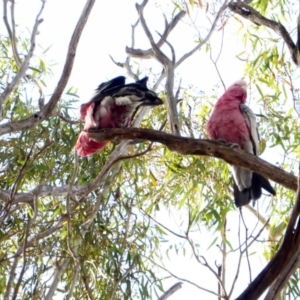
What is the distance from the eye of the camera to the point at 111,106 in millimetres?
2488

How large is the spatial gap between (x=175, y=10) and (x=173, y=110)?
93 cm

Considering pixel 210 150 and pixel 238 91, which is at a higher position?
pixel 238 91

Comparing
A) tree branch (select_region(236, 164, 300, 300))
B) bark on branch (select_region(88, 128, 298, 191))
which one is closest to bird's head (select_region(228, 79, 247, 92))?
bark on branch (select_region(88, 128, 298, 191))

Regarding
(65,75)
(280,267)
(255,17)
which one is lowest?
(280,267)

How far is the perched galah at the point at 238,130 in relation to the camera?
2.61 metres

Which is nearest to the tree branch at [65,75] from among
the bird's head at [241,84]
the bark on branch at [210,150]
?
the bark on branch at [210,150]

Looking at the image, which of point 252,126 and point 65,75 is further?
point 252,126

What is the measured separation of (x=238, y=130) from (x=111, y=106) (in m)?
0.56

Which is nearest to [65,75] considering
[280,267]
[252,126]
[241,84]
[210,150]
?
[210,150]

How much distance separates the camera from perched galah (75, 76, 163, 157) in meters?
2.39

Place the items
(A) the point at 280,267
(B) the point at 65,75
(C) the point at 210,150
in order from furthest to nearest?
(B) the point at 65,75, (C) the point at 210,150, (A) the point at 280,267

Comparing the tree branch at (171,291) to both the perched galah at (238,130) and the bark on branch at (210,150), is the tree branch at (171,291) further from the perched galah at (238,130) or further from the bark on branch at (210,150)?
the perched galah at (238,130)

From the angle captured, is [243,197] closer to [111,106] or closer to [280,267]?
[111,106]

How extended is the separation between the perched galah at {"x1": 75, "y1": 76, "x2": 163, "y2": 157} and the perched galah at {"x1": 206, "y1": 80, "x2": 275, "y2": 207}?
41 cm
